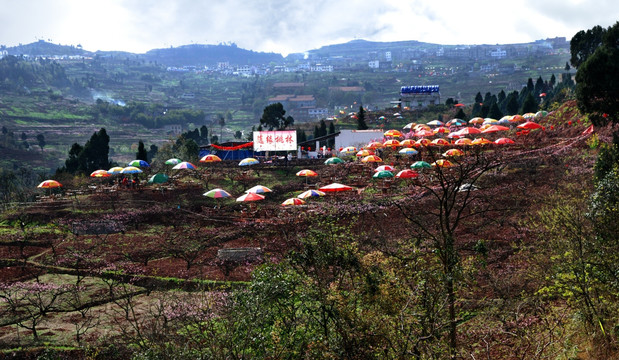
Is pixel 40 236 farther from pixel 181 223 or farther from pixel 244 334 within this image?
pixel 244 334

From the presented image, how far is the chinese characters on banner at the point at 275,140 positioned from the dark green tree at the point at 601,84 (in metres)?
24.2

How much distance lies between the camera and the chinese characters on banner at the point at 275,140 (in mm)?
47031

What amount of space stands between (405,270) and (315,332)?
2.79m

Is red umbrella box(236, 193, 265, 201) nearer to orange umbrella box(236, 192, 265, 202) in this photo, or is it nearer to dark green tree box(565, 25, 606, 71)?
orange umbrella box(236, 192, 265, 202)

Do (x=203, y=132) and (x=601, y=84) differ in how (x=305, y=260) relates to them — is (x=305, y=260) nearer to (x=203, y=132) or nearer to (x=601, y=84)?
(x=601, y=84)

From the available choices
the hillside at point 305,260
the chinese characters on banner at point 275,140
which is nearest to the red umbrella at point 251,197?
the hillside at point 305,260

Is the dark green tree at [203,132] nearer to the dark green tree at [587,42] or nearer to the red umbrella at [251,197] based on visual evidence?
the dark green tree at [587,42]

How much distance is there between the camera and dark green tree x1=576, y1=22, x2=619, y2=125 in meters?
26.9

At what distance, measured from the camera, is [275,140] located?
47.6 m

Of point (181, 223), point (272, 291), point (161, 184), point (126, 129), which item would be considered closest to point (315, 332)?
point (272, 291)

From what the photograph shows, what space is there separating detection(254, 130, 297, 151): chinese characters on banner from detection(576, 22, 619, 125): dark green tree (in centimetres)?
2424

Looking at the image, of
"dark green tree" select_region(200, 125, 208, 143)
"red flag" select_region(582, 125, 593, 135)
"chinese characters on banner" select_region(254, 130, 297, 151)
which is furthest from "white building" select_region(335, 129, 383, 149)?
"dark green tree" select_region(200, 125, 208, 143)

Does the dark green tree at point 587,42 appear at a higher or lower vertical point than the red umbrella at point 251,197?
higher

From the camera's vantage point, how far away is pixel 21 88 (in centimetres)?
16975
